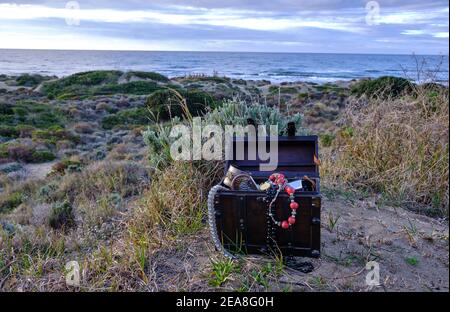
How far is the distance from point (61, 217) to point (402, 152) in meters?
4.70

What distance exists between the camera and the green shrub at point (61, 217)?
6.08m

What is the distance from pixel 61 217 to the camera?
6.17 metres

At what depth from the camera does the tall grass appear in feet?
15.4

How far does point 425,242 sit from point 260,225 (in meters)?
1.59

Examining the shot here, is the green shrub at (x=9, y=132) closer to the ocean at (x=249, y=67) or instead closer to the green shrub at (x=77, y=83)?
the green shrub at (x=77, y=83)

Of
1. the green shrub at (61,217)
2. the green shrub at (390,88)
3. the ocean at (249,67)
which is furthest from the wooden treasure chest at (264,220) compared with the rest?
the ocean at (249,67)

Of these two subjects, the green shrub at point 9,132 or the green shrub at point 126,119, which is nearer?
the green shrub at point 9,132

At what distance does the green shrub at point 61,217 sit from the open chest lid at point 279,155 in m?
3.23

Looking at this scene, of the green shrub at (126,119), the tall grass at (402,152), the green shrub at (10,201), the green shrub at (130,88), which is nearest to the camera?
the tall grass at (402,152)

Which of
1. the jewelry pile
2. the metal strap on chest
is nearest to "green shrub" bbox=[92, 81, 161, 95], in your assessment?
the metal strap on chest

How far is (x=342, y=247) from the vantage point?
11.8 feet

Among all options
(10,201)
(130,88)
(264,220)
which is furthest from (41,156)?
(130,88)

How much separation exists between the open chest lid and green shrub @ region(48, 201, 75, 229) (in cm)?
323

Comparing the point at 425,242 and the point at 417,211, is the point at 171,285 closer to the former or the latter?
the point at 425,242
